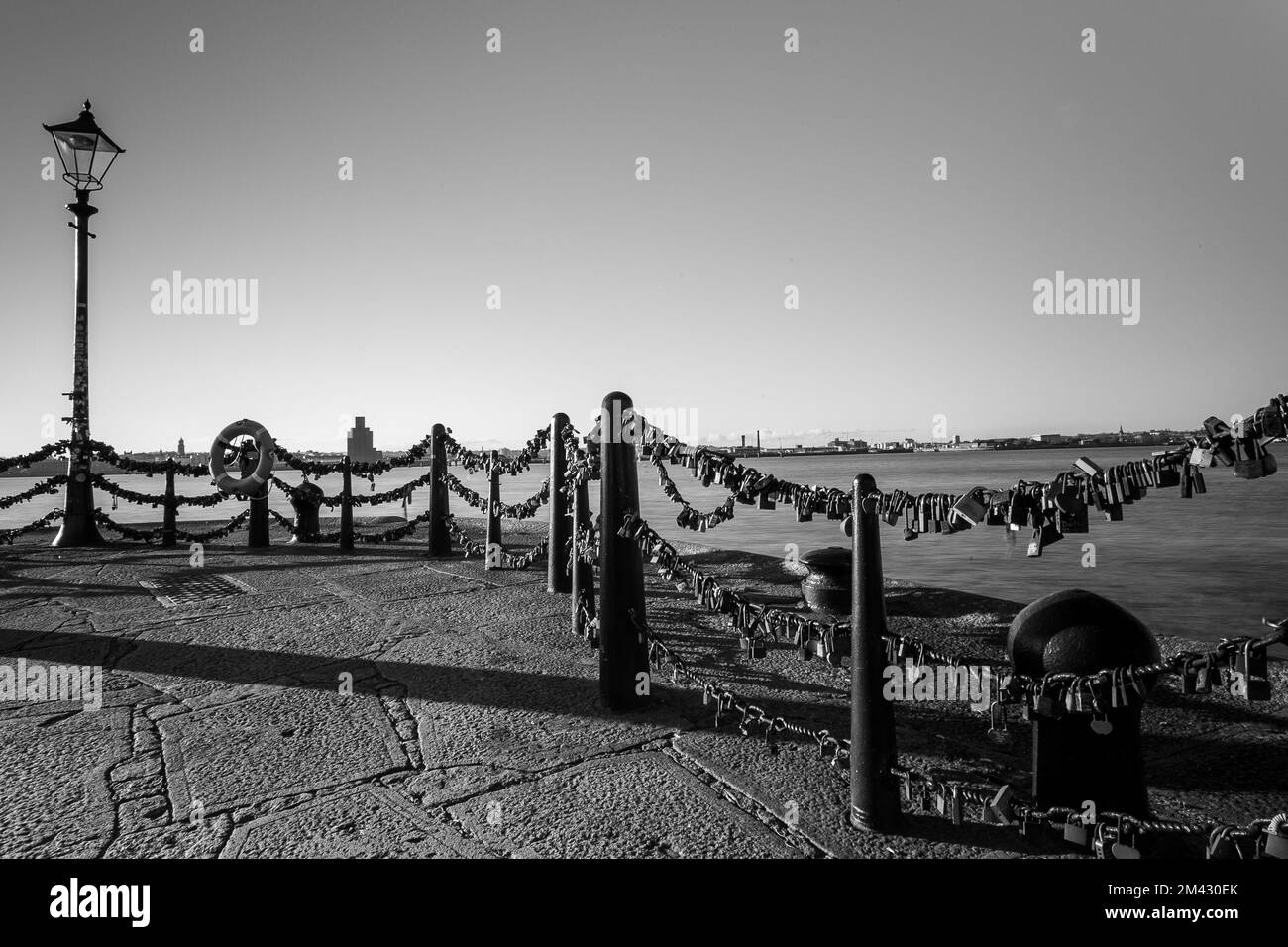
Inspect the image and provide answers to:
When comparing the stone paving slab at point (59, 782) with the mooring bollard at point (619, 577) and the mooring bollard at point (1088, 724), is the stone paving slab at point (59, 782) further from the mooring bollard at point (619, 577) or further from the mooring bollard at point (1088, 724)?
the mooring bollard at point (1088, 724)

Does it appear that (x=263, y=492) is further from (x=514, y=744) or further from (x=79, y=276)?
(x=514, y=744)

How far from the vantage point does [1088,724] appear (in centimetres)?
244

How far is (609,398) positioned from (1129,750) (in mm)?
2621

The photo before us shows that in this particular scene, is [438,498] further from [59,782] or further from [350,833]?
[350,833]

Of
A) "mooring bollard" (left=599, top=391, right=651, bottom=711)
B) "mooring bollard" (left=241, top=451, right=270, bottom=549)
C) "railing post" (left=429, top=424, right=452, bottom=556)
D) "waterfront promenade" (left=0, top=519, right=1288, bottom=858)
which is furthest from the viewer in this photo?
"mooring bollard" (left=241, top=451, right=270, bottom=549)

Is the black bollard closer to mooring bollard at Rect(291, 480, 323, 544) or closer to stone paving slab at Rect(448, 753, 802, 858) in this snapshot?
stone paving slab at Rect(448, 753, 802, 858)

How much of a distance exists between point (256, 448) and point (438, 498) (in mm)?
4407

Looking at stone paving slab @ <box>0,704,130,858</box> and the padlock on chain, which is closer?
the padlock on chain

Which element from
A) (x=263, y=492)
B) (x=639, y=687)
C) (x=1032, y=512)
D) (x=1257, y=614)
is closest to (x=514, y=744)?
(x=639, y=687)

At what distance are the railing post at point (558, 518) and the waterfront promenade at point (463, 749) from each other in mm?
742

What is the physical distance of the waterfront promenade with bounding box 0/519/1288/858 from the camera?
242 centimetres

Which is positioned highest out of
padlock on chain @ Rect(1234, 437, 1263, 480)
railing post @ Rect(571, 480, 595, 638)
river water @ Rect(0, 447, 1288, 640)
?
padlock on chain @ Rect(1234, 437, 1263, 480)

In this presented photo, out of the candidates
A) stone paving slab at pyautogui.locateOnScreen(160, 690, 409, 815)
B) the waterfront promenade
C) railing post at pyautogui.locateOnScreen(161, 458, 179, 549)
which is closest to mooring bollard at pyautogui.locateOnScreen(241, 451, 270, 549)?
railing post at pyautogui.locateOnScreen(161, 458, 179, 549)

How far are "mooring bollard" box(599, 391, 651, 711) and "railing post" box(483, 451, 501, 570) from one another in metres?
4.76
